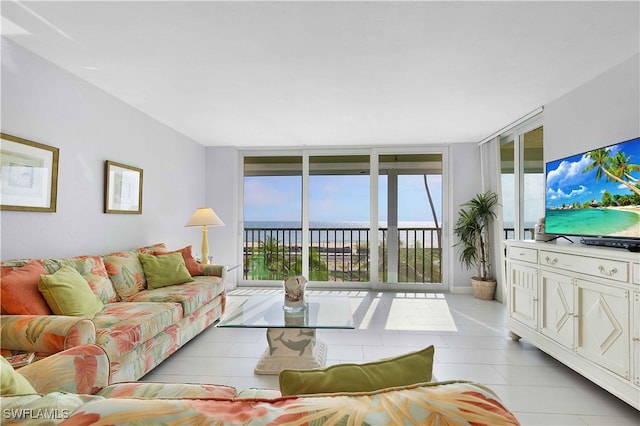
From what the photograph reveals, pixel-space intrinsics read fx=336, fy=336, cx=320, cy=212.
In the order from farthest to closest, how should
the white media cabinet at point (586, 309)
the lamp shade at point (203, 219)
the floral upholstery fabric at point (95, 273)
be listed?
the lamp shade at point (203, 219)
the floral upholstery fabric at point (95, 273)
the white media cabinet at point (586, 309)

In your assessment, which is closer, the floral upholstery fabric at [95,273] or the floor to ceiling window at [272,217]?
the floral upholstery fabric at [95,273]

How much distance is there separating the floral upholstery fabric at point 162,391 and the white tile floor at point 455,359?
1189 millimetres

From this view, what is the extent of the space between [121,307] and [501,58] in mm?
3581

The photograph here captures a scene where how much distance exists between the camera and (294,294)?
9.71 ft

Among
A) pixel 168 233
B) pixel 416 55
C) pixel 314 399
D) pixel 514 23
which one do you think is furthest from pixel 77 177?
pixel 514 23

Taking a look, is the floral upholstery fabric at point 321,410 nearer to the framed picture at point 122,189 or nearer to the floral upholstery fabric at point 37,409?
the floral upholstery fabric at point 37,409

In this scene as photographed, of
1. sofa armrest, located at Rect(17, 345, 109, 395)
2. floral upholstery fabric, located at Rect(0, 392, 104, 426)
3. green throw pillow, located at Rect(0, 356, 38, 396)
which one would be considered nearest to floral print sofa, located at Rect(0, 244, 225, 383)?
sofa armrest, located at Rect(17, 345, 109, 395)

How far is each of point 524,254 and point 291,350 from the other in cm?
232

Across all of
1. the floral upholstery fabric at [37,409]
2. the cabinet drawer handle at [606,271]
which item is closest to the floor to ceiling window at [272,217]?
the cabinet drawer handle at [606,271]

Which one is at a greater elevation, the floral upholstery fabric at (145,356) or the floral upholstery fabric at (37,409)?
the floral upholstery fabric at (37,409)

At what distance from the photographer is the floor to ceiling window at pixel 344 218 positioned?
5742 mm

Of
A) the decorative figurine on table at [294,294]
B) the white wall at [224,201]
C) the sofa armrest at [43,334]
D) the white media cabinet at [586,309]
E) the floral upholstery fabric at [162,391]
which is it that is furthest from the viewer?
the white wall at [224,201]

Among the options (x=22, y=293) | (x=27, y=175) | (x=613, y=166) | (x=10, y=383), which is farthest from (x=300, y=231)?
(x=10, y=383)

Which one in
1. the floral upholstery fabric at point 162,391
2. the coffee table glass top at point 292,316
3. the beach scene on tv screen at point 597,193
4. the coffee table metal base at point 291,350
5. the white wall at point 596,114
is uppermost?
the white wall at point 596,114
